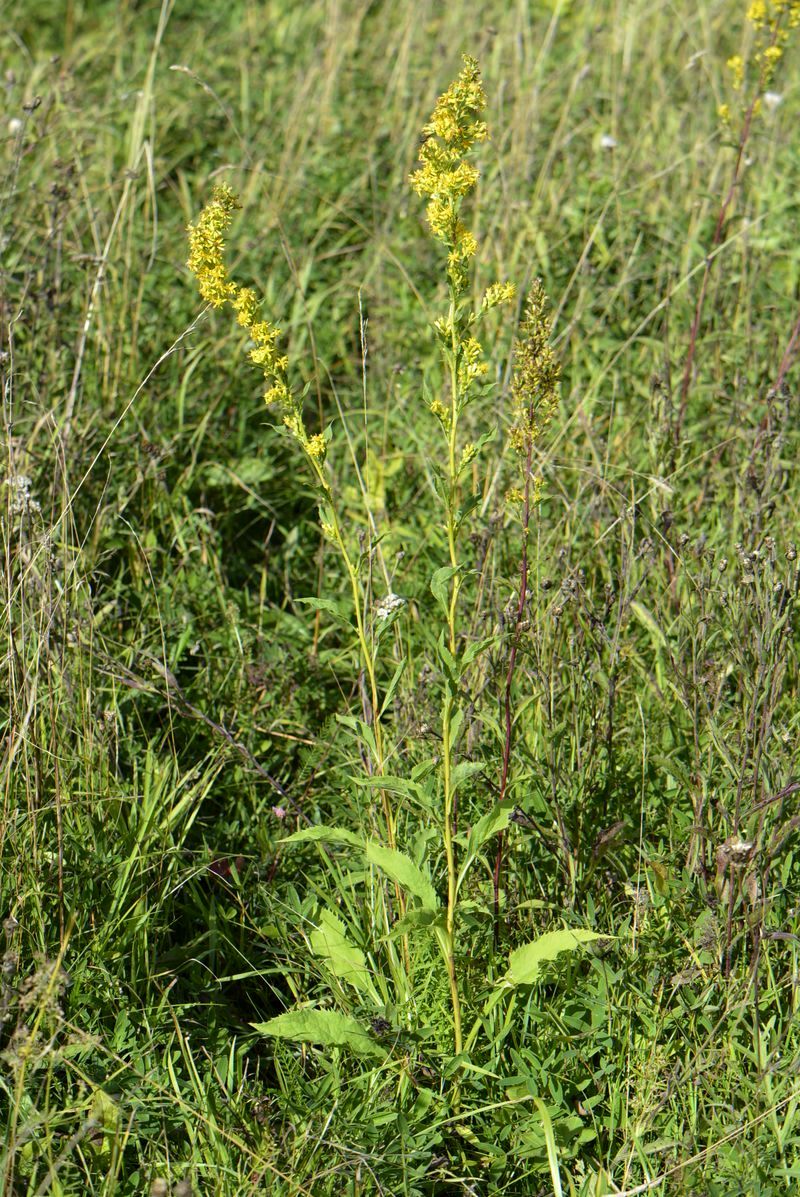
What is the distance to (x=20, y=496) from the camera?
2.19 metres

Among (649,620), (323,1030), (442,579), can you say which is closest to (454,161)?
(442,579)

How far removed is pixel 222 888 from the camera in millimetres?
2283

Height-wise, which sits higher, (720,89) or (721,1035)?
(720,89)

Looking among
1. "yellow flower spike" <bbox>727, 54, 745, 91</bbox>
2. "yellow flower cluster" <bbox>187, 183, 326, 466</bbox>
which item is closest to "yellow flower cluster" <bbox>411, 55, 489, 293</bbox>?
"yellow flower cluster" <bbox>187, 183, 326, 466</bbox>

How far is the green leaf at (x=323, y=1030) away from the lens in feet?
6.03

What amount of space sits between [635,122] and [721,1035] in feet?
11.3

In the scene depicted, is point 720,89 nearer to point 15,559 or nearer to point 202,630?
point 202,630

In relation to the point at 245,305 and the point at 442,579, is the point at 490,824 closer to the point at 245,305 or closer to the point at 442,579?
the point at 442,579

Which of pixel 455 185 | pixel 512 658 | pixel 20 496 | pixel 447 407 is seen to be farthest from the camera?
pixel 20 496

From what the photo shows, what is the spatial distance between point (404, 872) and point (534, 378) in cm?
80

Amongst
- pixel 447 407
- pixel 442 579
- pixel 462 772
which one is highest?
pixel 447 407

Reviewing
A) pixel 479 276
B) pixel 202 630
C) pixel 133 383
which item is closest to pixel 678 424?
pixel 479 276

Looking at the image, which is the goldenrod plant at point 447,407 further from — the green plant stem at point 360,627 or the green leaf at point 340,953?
the green leaf at point 340,953

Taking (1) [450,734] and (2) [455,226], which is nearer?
(2) [455,226]
